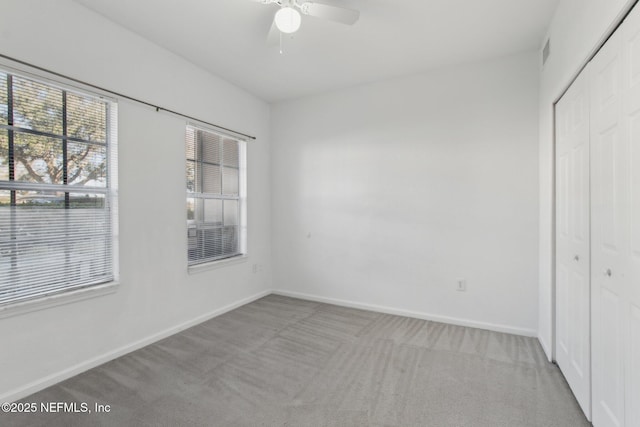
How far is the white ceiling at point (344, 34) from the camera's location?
233 cm

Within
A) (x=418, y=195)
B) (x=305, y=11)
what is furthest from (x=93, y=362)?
(x=418, y=195)

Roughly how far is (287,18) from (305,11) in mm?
179

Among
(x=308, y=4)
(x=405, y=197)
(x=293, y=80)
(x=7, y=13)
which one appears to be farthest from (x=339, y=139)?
(x=7, y=13)

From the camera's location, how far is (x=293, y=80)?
145 inches

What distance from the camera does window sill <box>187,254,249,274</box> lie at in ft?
10.8

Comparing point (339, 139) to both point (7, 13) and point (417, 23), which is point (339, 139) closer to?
point (417, 23)

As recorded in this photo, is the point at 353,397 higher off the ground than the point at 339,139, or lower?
lower

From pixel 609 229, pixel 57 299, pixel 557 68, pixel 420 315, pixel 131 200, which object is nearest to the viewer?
pixel 609 229

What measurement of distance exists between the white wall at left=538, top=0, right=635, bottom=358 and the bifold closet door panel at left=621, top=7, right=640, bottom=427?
6.6 inches

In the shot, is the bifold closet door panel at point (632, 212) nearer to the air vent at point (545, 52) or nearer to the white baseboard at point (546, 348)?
the white baseboard at point (546, 348)

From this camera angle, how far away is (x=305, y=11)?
205cm

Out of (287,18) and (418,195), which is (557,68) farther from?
(287,18)

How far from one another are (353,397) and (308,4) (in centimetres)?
268

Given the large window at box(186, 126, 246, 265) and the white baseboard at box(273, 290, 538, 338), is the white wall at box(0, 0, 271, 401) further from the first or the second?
the white baseboard at box(273, 290, 538, 338)
